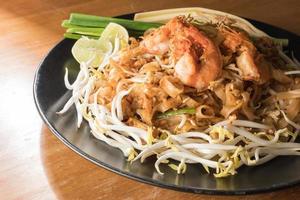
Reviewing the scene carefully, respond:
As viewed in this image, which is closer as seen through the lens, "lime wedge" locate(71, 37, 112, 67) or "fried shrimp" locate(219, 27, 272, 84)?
"fried shrimp" locate(219, 27, 272, 84)

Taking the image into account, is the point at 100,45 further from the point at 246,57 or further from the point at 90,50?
the point at 246,57

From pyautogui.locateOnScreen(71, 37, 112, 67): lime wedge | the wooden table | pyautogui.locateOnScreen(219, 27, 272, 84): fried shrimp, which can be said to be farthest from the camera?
pyautogui.locateOnScreen(71, 37, 112, 67): lime wedge

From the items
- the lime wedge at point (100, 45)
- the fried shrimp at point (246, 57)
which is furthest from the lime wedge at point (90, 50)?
the fried shrimp at point (246, 57)

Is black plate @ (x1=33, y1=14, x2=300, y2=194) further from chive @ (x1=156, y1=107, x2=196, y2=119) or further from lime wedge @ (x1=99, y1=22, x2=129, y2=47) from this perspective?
lime wedge @ (x1=99, y1=22, x2=129, y2=47)

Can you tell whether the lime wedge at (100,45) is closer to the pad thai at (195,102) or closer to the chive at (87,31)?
the chive at (87,31)

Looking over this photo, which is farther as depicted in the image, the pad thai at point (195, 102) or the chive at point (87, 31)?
the chive at point (87, 31)

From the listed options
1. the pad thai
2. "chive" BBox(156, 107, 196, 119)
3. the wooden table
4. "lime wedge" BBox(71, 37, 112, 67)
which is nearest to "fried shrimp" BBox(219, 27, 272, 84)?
the pad thai

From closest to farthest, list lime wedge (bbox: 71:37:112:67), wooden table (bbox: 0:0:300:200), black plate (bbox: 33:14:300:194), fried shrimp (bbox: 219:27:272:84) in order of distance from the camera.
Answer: black plate (bbox: 33:14:300:194)
wooden table (bbox: 0:0:300:200)
fried shrimp (bbox: 219:27:272:84)
lime wedge (bbox: 71:37:112:67)

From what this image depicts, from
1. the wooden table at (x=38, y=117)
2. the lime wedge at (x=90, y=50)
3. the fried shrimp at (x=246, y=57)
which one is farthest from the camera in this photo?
the lime wedge at (x=90, y=50)
